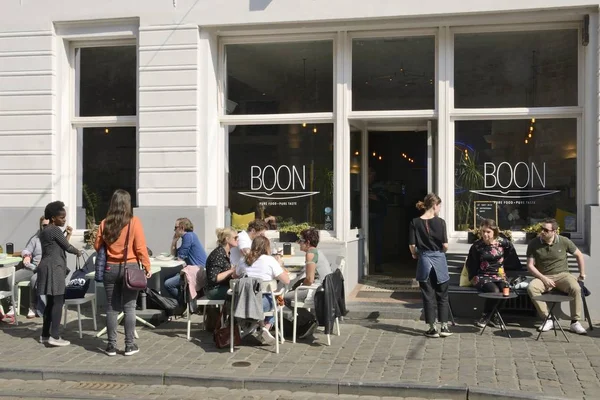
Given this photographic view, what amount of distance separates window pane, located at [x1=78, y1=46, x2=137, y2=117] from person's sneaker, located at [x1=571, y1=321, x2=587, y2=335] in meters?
7.34

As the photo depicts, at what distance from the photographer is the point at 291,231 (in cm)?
1115

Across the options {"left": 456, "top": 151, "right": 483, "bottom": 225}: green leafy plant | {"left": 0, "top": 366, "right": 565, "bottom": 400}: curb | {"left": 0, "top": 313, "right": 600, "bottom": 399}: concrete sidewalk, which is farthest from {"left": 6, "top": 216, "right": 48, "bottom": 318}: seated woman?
{"left": 456, "top": 151, "right": 483, "bottom": 225}: green leafy plant

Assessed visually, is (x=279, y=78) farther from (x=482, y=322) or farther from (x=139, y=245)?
(x=482, y=322)

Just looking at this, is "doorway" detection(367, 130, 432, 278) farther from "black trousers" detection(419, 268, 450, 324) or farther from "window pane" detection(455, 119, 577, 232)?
"black trousers" detection(419, 268, 450, 324)

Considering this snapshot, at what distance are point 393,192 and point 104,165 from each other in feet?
21.5

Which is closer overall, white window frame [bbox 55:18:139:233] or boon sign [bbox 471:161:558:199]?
boon sign [bbox 471:161:558:199]

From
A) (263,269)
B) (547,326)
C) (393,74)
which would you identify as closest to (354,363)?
(263,269)

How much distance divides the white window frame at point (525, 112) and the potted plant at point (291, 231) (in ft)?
7.34

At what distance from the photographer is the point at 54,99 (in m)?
11.4

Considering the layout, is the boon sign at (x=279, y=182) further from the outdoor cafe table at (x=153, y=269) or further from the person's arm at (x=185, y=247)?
the outdoor cafe table at (x=153, y=269)

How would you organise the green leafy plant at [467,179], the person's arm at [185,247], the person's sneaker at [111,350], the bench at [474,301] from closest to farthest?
the person's sneaker at [111,350], the bench at [474,301], the person's arm at [185,247], the green leafy plant at [467,179]

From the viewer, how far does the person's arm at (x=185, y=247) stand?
9.88 metres

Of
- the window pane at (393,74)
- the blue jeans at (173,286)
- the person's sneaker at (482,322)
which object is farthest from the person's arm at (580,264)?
the blue jeans at (173,286)

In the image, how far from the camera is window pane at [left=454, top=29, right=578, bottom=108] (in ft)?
34.2
